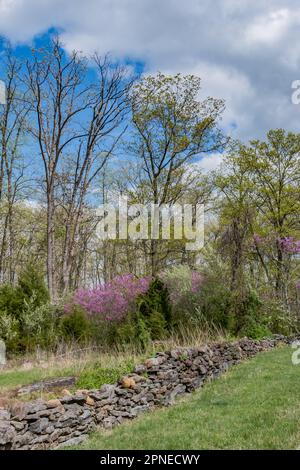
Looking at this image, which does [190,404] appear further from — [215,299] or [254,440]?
[215,299]

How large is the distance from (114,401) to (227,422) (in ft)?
6.92

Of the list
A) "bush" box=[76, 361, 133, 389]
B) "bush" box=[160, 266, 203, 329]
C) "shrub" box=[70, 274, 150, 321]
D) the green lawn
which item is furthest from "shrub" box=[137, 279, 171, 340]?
the green lawn

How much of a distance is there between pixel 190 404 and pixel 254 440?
2.19m

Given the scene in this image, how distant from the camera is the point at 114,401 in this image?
6480mm

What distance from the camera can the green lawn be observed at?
434cm

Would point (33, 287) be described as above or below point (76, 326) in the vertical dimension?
above

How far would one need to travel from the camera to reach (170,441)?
444 centimetres

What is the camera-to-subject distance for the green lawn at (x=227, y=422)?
4.34 m

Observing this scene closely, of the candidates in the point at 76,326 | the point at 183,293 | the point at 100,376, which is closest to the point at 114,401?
the point at 100,376

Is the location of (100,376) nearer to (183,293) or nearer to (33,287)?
(183,293)

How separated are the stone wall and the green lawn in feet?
1.12

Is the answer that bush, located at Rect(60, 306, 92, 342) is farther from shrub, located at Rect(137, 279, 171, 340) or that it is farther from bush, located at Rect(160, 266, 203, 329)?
bush, located at Rect(160, 266, 203, 329)

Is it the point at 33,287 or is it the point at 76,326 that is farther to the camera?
the point at 33,287

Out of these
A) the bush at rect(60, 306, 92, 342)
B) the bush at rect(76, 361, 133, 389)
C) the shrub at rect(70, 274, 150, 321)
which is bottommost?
the bush at rect(60, 306, 92, 342)
